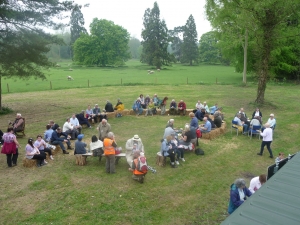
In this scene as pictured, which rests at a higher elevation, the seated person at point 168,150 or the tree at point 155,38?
the tree at point 155,38

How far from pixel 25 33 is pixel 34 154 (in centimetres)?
1010

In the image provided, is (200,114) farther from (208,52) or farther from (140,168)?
(208,52)

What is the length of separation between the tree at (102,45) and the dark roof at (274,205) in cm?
7351

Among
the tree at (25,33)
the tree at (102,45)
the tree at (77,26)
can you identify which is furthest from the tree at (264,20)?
the tree at (77,26)

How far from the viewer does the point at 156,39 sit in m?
66.2

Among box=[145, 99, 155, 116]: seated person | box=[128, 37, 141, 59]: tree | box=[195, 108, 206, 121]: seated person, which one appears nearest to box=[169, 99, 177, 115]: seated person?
box=[145, 99, 155, 116]: seated person

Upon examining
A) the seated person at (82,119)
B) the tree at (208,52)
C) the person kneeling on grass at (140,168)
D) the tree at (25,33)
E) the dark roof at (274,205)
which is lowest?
the person kneeling on grass at (140,168)

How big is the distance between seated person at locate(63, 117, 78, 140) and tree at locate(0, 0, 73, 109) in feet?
23.1

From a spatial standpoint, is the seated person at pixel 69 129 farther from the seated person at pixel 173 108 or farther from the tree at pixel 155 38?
the tree at pixel 155 38

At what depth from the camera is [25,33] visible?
16.5m

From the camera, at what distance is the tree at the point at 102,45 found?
3002 inches

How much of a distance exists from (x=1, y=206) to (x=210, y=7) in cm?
2189

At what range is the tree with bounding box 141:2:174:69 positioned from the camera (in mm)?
65938

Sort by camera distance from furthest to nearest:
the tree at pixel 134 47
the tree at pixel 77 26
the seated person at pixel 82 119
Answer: the tree at pixel 134 47 < the tree at pixel 77 26 < the seated person at pixel 82 119
